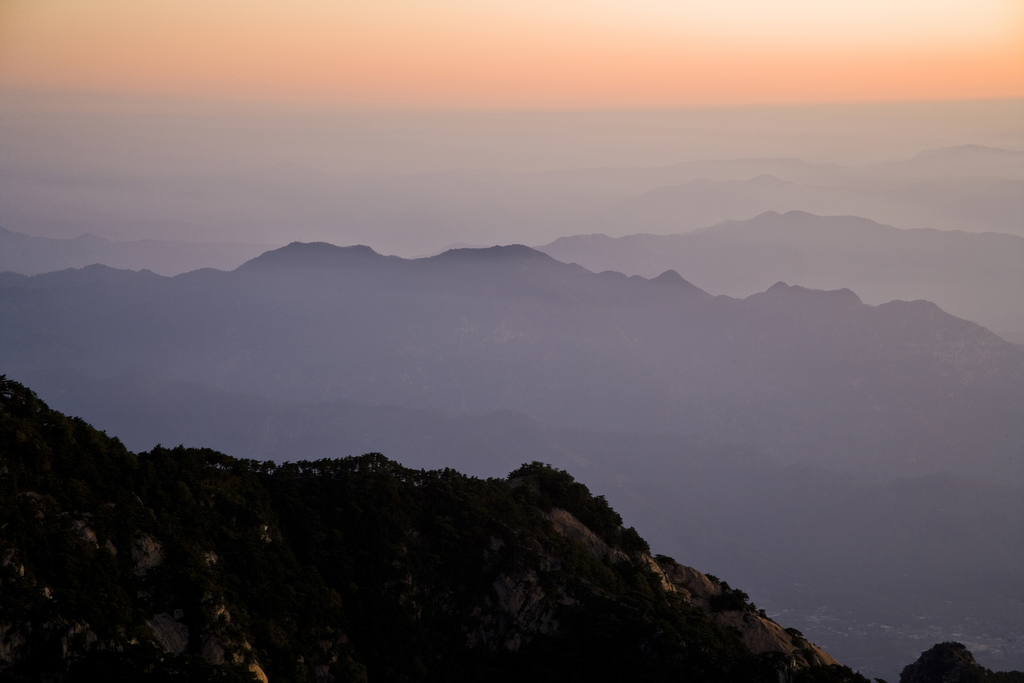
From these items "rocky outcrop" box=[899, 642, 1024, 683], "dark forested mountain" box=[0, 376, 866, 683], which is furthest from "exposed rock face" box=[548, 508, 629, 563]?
"rocky outcrop" box=[899, 642, 1024, 683]

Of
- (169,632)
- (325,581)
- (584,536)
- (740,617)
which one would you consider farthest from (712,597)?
(169,632)

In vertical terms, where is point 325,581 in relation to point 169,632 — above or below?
above

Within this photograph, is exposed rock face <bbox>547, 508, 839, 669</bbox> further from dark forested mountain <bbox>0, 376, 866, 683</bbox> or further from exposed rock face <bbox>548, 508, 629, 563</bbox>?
dark forested mountain <bbox>0, 376, 866, 683</bbox>

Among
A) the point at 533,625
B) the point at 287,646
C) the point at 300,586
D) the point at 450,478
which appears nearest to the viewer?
the point at 287,646

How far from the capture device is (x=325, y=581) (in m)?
51.2

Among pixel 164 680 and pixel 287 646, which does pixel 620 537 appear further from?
pixel 164 680

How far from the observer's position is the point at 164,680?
3691 cm

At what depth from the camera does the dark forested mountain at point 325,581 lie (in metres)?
39.3

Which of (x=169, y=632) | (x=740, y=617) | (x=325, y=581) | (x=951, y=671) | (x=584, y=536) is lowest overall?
(x=951, y=671)

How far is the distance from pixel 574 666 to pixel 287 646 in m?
14.5

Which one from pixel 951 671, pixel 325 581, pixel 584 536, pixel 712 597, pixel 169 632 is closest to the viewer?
pixel 169 632

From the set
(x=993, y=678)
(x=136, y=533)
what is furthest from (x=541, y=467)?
(x=993, y=678)

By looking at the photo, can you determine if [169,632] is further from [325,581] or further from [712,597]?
[712,597]

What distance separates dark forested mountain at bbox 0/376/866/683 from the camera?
3934 centimetres
